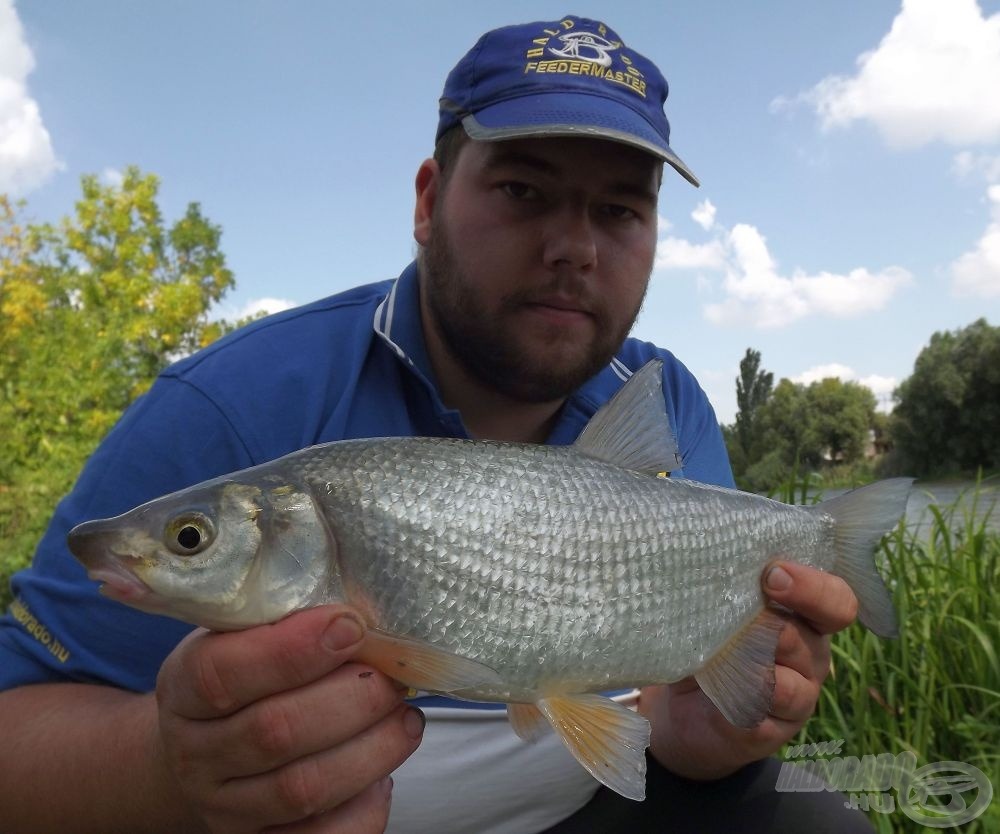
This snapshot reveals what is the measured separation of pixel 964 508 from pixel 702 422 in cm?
287

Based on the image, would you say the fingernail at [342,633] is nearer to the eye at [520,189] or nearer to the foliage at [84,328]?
the eye at [520,189]

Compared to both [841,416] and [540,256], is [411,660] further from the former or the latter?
[841,416]

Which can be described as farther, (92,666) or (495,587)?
(92,666)

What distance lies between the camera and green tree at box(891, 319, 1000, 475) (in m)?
48.9

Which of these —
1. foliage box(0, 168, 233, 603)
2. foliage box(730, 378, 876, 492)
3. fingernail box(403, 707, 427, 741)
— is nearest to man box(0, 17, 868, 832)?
fingernail box(403, 707, 427, 741)

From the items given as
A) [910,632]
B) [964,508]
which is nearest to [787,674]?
[910,632]

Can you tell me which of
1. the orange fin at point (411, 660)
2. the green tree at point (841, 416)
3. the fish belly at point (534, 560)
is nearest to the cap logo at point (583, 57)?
the fish belly at point (534, 560)

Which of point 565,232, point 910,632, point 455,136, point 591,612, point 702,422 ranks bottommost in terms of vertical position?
point 910,632

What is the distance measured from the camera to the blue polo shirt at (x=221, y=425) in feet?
5.59

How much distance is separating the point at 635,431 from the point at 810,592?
53cm

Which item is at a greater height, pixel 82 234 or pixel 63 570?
pixel 82 234

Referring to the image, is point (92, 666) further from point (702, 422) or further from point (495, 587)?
point (702, 422)

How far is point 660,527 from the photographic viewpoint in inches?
65.5

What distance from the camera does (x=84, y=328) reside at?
9508mm
